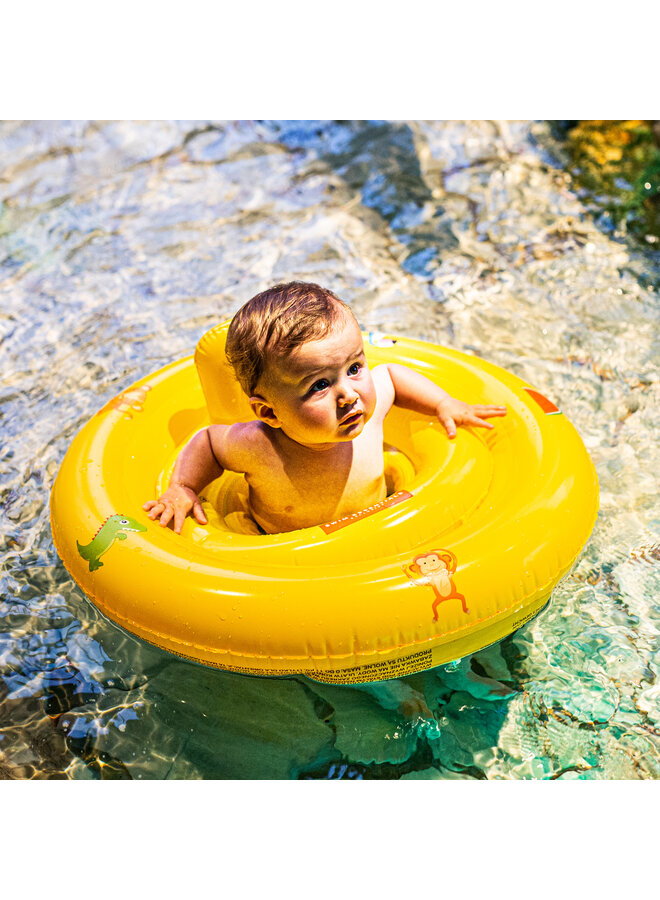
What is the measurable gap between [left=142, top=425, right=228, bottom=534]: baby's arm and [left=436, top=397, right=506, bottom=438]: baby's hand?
775 millimetres

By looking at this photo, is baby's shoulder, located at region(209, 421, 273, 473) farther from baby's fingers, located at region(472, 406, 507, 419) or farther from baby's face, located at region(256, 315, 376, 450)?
baby's fingers, located at region(472, 406, 507, 419)

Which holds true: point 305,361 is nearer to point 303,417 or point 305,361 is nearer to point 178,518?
point 303,417

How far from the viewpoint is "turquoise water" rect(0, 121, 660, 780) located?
281 centimetres

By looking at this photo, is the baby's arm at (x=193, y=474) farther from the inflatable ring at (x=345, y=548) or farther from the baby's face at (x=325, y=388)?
the baby's face at (x=325, y=388)

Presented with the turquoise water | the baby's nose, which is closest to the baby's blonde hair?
the baby's nose

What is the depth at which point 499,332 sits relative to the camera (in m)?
4.64

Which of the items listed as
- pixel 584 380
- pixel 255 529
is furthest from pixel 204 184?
pixel 255 529

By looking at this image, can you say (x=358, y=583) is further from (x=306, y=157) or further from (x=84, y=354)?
(x=306, y=157)

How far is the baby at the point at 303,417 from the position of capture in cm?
256

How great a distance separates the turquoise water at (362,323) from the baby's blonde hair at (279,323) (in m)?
1.09

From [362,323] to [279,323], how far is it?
2.27 m

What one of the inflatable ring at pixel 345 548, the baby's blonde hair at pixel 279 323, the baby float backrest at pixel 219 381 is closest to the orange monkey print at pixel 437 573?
the inflatable ring at pixel 345 548

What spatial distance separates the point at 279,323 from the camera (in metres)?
2.54

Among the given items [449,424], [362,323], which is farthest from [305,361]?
[362,323]
